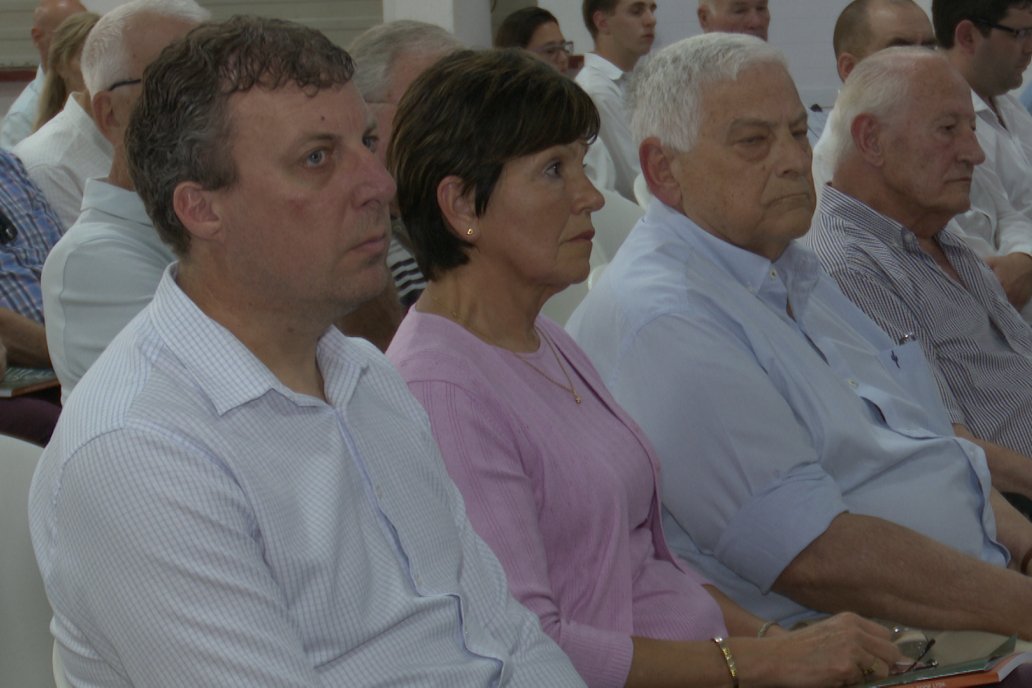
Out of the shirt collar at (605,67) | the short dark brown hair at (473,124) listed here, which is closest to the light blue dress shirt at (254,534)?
the short dark brown hair at (473,124)

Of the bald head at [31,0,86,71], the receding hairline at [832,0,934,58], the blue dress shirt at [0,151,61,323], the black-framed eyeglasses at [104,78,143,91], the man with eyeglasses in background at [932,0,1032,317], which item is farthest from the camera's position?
the bald head at [31,0,86,71]

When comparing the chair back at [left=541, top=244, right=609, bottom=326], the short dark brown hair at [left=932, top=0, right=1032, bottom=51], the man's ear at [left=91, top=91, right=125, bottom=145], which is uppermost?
the man's ear at [left=91, top=91, right=125, bottom=145]

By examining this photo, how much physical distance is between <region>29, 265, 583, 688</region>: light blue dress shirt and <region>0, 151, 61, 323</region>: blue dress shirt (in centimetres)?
229

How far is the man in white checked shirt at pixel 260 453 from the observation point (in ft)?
3.66

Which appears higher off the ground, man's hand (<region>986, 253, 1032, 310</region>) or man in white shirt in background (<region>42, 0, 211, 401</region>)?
man in white shirt in background (<region>42, 0, 211, 401</region>)

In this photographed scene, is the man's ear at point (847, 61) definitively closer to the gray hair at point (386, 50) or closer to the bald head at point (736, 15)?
the bald head at point (736, 15)

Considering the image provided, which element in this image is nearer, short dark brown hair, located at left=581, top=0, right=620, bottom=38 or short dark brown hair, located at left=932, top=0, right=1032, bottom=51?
short dark brown hair, located at left=932, top=0, right=1032, bottom=51

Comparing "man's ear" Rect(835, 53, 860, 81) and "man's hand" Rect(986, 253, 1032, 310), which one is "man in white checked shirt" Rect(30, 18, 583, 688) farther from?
"man's ear" Rect(835, 53, 860, 81)

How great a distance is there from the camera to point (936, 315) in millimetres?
2590

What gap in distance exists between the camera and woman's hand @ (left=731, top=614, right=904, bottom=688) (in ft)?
5.35

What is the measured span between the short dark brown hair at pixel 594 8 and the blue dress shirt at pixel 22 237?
121 inches

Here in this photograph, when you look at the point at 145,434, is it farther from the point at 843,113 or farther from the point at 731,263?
the point at 843,113

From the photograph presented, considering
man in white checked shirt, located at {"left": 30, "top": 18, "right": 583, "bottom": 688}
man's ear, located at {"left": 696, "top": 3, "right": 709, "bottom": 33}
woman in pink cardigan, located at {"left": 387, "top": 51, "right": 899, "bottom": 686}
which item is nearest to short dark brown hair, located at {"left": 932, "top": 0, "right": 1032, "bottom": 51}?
man's ear, located at {"left": 696, "top": 3, "right": 709, "bottom": 33}

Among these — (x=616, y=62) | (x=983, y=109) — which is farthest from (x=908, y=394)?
(x=616, y=62)
